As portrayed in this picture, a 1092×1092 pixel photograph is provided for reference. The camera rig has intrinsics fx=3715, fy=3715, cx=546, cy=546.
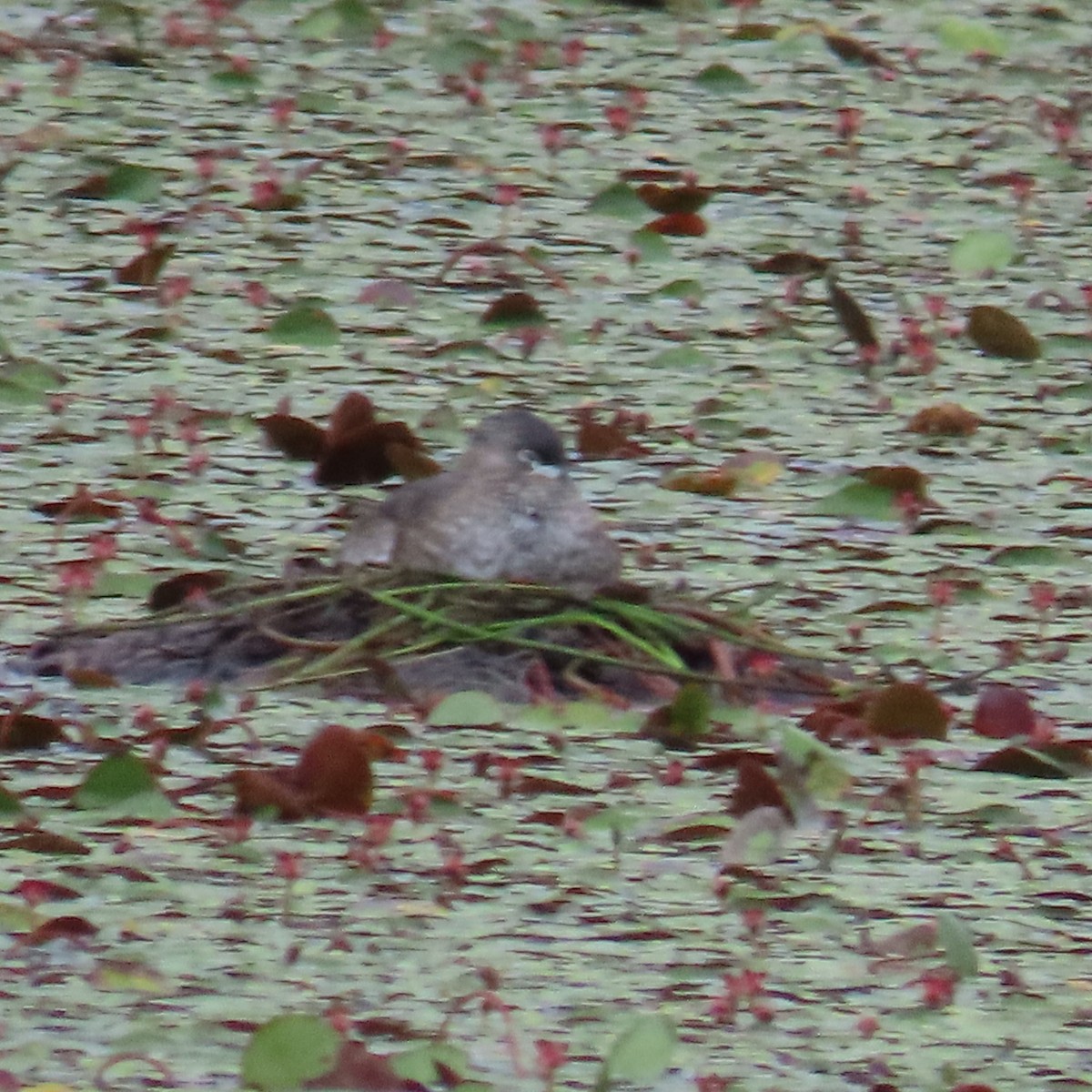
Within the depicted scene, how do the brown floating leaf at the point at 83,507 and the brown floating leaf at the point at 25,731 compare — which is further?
the brown floating leaf at the point at 83,507

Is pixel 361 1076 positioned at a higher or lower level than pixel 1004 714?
higher

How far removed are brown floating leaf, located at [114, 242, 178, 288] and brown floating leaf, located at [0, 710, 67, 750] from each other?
1.90m

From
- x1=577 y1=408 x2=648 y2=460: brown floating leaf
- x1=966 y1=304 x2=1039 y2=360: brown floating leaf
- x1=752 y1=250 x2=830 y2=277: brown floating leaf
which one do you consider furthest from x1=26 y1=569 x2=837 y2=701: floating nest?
x1=752 y1=250 x2=830 y2=277: brown floating leaf

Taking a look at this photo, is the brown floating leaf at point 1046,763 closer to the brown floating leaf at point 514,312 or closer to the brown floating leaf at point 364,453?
the brown floating leaf at point 364,453

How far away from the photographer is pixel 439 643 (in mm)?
4391

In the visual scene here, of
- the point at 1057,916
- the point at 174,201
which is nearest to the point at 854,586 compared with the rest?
the point at 1057,916

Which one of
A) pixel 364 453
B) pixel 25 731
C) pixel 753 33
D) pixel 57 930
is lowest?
pixel 753 33

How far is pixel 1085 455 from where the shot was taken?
5434 mm

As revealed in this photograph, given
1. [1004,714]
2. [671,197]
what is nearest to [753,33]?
[671,197]

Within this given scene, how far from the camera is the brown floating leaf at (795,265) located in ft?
20.1

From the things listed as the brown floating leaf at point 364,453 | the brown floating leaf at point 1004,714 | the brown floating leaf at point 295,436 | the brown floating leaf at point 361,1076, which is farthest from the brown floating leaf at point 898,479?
the brown floating leaf at point 361,1076

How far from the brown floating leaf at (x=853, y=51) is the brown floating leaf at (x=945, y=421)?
6.98ft

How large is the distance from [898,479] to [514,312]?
93cm

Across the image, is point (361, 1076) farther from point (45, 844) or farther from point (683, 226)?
point (683, 226)
